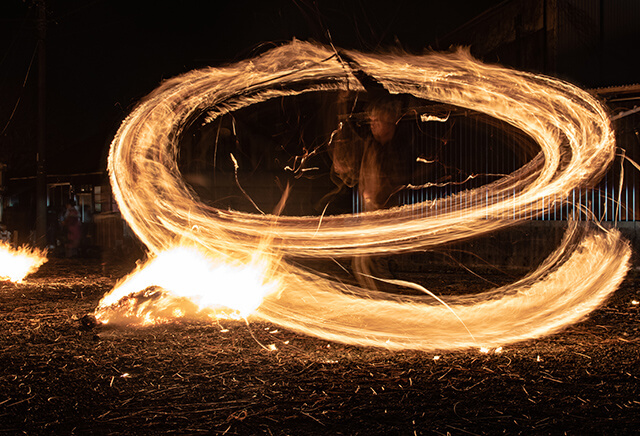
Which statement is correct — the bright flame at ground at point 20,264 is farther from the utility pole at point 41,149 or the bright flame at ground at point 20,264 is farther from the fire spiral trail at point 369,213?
the fire spiral trail at point 369,213

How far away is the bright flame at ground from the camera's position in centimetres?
1047

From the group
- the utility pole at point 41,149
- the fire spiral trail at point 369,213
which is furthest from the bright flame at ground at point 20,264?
the fire spiral trail at point 369,213

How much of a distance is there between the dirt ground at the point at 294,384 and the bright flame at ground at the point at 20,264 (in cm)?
510

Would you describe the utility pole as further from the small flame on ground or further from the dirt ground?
the dirt ground

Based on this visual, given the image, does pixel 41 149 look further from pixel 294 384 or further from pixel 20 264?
pixel 294 384

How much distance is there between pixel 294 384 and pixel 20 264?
1063 cm

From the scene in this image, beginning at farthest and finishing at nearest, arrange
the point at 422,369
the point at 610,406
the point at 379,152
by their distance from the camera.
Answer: the point at 379,152, the point at 422,369, the point at 610,406

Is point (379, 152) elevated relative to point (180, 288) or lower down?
elevated

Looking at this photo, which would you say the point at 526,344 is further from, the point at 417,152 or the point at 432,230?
the point at 417,152

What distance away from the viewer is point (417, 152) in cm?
1296

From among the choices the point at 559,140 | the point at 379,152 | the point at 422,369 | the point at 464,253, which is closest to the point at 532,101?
the point at 559,140

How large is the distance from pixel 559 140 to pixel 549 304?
11.0 ft

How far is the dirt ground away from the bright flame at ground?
A: 5098 millimetres

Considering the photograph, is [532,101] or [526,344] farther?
[532,101]
